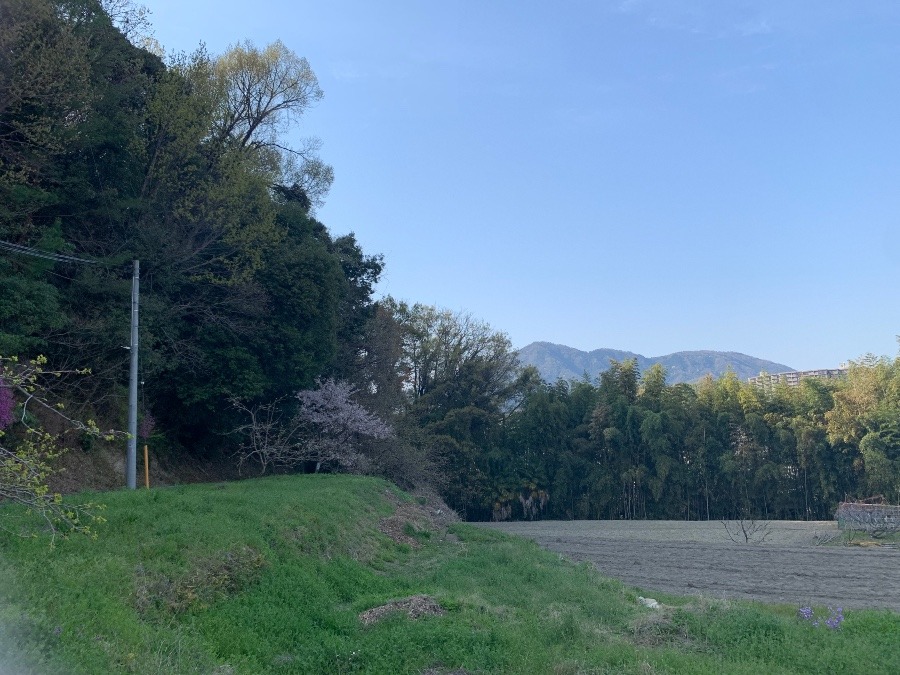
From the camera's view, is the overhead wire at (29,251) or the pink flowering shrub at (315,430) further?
the pink flowering shrub at (315,430)

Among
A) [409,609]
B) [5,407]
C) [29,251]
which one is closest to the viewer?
[409,609]

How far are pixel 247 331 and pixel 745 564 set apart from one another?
56.3 ft

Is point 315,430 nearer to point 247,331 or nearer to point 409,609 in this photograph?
point 247,331

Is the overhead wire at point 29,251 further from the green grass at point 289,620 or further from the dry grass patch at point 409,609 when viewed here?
the dry grass patch at point 409,609

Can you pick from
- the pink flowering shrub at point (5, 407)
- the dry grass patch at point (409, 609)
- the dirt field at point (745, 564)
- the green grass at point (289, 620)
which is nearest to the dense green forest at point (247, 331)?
the pink flowering shrub at point (5, 407)

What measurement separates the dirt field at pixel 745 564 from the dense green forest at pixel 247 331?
297 inches

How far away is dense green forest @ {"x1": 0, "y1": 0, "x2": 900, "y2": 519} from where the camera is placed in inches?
625

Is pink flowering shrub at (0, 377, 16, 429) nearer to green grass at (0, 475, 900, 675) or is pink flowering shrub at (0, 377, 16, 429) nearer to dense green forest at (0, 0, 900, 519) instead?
dense green forest at (0, 0, 900, 519)

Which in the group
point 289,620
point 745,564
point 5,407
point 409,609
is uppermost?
point 5,407

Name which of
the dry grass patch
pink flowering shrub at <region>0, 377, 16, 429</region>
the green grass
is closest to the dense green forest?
pink flowering shrub at <region>0, 377, 16, 429</region>

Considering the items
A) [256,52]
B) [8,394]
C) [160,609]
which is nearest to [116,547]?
[160,609]

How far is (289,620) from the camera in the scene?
29.1ft

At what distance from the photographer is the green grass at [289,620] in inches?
249

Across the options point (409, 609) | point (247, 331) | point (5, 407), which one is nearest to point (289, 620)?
point (409, 609)
